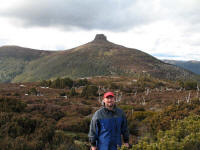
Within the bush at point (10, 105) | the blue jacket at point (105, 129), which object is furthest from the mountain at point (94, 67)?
the blue jacket at point (105, 129)

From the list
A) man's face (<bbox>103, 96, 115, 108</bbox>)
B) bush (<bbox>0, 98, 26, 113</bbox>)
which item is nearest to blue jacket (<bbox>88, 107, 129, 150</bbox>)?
man's face (<bbox>103, 96, 115, 108</bbox>)

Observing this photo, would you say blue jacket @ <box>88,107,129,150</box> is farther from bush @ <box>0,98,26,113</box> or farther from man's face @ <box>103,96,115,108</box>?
bush @ <box>0,98,26,113</box>

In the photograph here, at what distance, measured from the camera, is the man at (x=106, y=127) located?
358 cm

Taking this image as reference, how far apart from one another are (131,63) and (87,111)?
424 feet

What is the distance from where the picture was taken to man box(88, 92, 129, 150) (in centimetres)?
358

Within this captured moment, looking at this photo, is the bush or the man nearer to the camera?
the man

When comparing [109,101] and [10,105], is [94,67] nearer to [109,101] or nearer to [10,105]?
[10,105]

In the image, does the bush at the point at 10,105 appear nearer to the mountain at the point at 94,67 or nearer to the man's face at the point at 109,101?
the man's face at the point at 109,101

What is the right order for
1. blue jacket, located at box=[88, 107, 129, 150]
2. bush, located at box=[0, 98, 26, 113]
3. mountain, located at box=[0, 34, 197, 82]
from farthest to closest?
mountain, located at box=[0, 34, 197, 82] < bush, located at box=[0, 98, 26, 113] < blue jacket, located at box=[88, 107, 129, 150]

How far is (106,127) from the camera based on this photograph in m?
3.58

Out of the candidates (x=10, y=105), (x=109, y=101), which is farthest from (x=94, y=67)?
(x=109, y=101)

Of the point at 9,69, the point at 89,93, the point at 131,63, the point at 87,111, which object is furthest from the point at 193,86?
the point at 9,69

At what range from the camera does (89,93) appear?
34000mm

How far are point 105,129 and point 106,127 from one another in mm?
50
